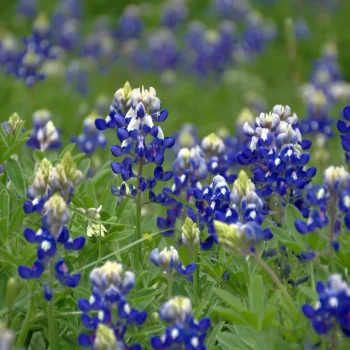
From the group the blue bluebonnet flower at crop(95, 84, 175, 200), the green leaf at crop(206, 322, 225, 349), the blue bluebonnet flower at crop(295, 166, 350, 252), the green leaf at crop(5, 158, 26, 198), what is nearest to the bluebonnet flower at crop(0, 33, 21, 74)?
the green leaf at crop(5, 158, 26, 198)

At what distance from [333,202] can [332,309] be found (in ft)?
1.31

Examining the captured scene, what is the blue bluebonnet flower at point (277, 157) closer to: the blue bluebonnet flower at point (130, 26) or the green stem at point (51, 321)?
the green stem at point (51, 321)

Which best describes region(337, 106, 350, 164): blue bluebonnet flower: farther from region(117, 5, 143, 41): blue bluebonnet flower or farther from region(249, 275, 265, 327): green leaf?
region(117, 5, 143, 41): blue bluebonnet flower

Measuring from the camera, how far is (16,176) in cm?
330

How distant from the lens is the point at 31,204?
2.74m

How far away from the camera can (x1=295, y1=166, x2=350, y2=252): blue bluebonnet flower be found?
2.56m

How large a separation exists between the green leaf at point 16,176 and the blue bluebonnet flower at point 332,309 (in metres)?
1.42

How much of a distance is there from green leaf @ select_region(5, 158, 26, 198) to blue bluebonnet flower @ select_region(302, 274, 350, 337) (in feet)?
4.67

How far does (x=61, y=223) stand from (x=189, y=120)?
5.77 metres

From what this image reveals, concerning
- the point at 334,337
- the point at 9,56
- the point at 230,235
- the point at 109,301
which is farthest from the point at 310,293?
the point at 9,56

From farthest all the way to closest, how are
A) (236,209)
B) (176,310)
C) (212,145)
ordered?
(212,145) → (236,209) → (176,310)

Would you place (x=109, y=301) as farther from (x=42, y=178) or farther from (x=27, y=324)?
(x=42, y=178)

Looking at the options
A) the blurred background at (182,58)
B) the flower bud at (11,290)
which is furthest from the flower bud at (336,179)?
the blurred background at (182,58)

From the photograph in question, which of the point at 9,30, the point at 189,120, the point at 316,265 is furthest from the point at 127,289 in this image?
the point at 9,30
